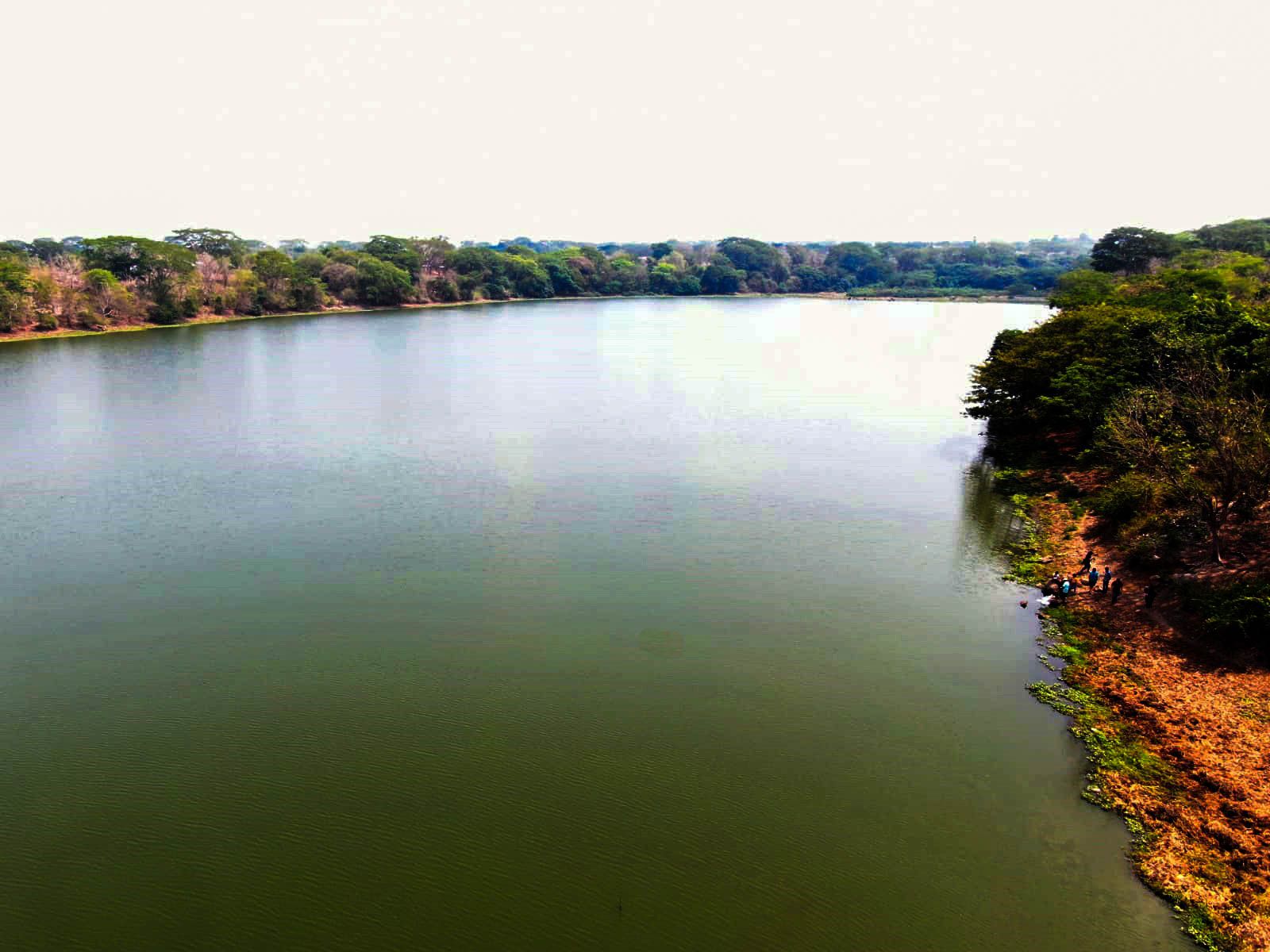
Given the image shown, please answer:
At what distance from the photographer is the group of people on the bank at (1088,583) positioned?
16.2 meters

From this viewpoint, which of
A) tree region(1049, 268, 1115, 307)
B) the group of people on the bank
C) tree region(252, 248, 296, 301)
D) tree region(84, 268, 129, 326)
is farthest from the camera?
tree region(252, 248, 296, 301)

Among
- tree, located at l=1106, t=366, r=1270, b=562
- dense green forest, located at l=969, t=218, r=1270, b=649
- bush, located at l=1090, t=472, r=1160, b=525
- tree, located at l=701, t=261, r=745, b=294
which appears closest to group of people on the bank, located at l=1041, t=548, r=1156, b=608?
dense green forest, located at l=969, t=218, r=1270, b=649

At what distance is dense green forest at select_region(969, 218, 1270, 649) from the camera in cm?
1549

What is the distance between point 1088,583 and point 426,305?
8497 centimetres

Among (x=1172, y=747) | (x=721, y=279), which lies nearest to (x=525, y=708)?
(x=1172, y=747)

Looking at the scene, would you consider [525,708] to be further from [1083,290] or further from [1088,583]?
[1083,290]

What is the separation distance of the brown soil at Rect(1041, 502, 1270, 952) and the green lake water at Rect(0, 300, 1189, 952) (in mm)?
666

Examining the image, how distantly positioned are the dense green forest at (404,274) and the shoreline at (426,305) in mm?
598

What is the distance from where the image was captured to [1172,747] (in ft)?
38.1

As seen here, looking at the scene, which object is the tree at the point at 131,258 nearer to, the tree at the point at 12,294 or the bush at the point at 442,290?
the tree at the point at 12,294

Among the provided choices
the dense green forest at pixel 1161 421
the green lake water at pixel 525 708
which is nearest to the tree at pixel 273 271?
the green lake water at pixel 525 708

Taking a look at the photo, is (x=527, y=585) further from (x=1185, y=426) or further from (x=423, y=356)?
(x=423, y=356)

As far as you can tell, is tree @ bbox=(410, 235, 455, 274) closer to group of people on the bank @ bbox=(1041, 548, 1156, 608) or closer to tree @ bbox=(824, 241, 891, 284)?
tree @ bbox=(824, 241, 891, 284)

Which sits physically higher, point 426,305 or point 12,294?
point 426,305
